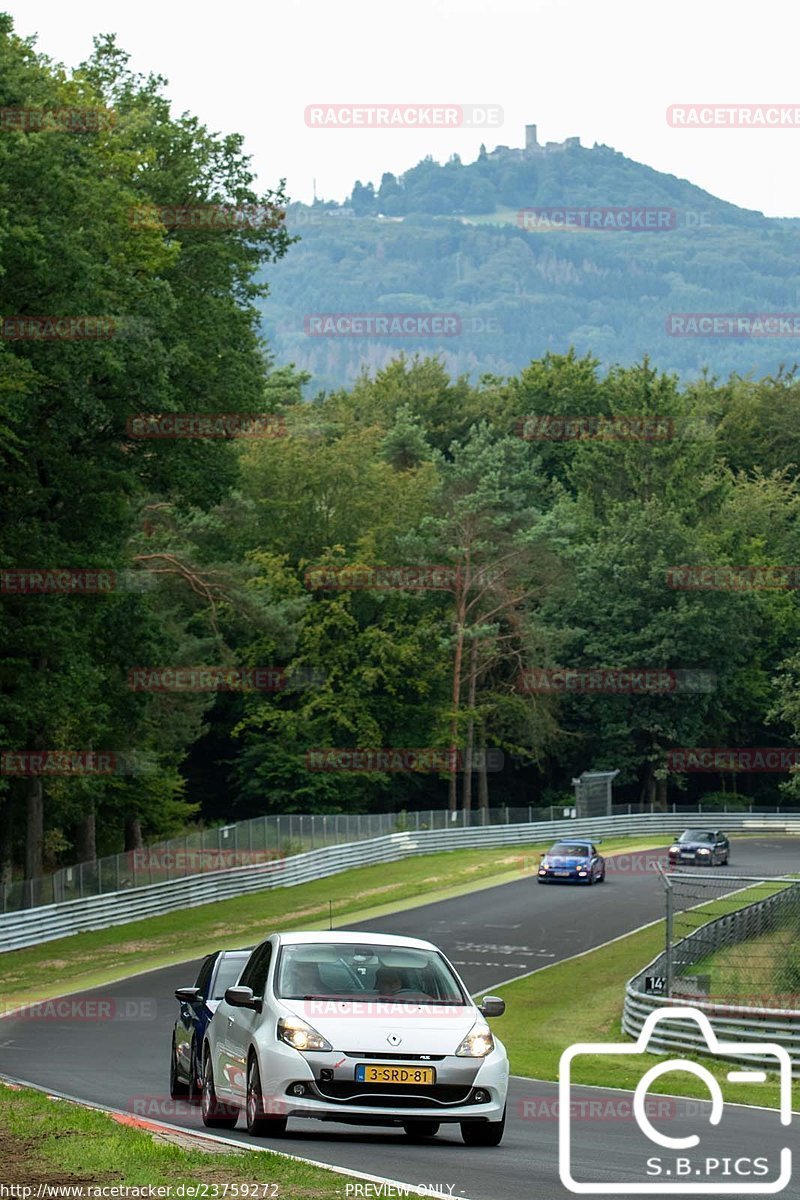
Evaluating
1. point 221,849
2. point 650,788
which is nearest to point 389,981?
point 221,849

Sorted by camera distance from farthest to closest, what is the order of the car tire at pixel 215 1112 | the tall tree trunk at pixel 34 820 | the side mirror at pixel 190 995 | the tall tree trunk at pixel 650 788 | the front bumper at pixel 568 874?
the tall tree trunk at pixel 650 788 < the front bumper at pixel 568 874 < the tall tree trunk at pixel 34 820 < the side mirror at pixel 190 995 < the car tire at pixel 215 1112

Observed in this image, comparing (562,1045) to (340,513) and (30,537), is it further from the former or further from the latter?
(340,513)

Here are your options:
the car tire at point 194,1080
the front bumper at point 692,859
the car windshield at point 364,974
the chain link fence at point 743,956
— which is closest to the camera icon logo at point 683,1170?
the car windshield at point 364,974

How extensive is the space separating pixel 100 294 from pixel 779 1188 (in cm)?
2885

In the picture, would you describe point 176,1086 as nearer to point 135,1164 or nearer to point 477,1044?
point 477,1044

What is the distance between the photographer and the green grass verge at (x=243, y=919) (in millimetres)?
36719

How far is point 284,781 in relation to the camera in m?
79.8

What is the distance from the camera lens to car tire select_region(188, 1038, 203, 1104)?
15.4 meters

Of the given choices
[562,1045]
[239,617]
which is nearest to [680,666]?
[239,617]

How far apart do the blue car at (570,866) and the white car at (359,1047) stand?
40.2 metres

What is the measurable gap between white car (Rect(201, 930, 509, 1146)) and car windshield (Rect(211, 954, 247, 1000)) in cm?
217

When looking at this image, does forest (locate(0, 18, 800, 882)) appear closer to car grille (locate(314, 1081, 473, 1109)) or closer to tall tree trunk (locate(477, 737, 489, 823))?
tall tree trunk (locate(477, 737, 489, 823))

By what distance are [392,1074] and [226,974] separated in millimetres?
4184

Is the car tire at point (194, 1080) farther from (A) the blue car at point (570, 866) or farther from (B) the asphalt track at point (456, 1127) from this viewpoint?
(A) the blue car at point (570, 866)
